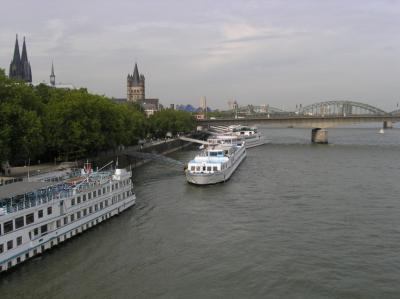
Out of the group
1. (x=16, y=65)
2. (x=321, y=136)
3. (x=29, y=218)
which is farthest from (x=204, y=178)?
(x=16, y=65)

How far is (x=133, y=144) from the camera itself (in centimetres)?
8850

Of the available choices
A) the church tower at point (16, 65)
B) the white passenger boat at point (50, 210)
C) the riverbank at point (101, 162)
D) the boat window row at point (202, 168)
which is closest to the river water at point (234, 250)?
the white passenger boat at point (50, 210)

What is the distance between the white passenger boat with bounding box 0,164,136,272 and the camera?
25.2 metres

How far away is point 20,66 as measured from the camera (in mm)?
161875

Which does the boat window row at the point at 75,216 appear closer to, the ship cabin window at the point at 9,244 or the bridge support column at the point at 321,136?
the ship cabin window at the point at 9,244

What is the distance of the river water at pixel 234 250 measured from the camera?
2344 cm

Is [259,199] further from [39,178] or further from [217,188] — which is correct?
[39,178]

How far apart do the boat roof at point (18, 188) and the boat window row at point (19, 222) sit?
1534 mm

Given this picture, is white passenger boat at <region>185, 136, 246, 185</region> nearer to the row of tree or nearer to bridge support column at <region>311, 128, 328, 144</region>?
the row of tree

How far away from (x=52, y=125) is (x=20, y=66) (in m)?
120

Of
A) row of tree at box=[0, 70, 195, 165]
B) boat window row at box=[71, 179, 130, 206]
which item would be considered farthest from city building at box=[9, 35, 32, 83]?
boat window row at box=[71, 179, 130, 206]

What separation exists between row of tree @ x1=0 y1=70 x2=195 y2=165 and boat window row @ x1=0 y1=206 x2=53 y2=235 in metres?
13.9

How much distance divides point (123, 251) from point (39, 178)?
33.0ft

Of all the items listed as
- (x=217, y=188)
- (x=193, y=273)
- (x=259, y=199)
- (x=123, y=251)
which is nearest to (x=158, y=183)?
(x=217, y=188)
